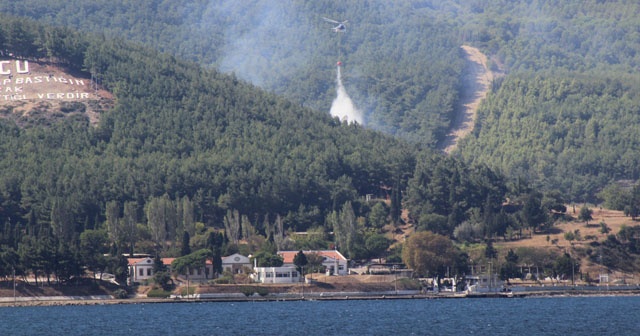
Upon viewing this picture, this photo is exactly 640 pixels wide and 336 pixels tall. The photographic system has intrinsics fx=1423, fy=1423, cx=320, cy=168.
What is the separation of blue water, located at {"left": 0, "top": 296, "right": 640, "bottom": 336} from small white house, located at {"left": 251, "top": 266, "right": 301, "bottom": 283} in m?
10.4

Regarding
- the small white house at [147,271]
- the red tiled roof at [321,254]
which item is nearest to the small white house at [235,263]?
the small white house at [147,271]

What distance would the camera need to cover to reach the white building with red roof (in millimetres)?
181250

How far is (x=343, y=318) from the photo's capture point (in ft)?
452

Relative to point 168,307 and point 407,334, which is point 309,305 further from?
point 407,334

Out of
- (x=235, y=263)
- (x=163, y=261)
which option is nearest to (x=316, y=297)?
(x=235, y=263)

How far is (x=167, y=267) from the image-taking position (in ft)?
576

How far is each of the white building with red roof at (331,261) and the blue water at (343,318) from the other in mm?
14753

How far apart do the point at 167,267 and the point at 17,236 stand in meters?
18.7

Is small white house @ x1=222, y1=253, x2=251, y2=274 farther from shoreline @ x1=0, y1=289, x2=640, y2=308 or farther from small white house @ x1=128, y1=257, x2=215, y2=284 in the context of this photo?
shoreline @ x1=0, y1=289, x2=640, y2=308

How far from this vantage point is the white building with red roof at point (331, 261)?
181 meters

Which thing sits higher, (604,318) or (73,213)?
(73,213)

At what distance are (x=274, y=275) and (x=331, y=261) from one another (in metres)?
9.10

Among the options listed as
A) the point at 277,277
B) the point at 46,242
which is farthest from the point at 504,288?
the point at 46,242

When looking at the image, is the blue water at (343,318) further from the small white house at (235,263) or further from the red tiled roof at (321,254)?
the red tiled roof at (321,254)
